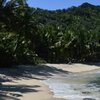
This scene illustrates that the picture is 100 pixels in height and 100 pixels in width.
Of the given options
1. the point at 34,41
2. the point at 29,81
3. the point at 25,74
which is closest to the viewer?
the point at 29,81

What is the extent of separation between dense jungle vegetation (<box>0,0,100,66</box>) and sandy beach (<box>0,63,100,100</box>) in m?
2.13

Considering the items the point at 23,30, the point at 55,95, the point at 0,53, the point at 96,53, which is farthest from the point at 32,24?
the point at 55,95

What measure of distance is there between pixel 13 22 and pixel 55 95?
1334 cm

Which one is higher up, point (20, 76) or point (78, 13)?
point (78, 13)

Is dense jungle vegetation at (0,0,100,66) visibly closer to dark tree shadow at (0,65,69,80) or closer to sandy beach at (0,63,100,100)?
dark tree shadow at (0,65,69,80)

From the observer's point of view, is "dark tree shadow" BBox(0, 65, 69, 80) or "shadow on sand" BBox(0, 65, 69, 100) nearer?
"shadow on sand" BBox(0, 65, 69, 100)

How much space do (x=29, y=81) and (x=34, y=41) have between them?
13666 millimetres

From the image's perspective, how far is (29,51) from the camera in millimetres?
35750

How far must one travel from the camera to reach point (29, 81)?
79.3 ft

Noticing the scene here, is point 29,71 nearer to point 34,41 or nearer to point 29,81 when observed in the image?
point 29,81

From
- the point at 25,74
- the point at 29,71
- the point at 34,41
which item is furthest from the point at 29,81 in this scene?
the point at 34,41

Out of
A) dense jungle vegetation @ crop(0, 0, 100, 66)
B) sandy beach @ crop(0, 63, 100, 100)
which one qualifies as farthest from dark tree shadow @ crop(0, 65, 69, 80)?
dense jungle vegetation @ crop(0, 0, 100, 66)

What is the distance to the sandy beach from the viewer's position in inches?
679

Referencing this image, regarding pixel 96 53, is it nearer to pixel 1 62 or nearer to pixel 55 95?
pixel 1 62
